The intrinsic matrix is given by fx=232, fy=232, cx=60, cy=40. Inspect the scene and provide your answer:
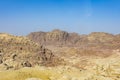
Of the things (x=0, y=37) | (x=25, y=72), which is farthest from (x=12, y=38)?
(x=25, y=72)

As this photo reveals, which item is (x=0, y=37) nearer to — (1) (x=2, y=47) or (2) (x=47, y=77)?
(1) (x=2, y=47)

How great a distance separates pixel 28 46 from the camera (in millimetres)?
170000

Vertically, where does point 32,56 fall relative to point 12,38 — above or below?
below

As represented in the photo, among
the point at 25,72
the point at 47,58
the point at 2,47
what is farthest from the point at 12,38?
the point at 25,72

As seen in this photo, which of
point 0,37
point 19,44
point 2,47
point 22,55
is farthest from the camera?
point 0,37

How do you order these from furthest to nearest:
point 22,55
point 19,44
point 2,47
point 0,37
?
point 0,37
point 19,44
point 2,47
point 22,55

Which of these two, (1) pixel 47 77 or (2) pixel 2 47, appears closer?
(1) pixel 47 77

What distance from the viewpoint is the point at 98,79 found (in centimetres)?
3938

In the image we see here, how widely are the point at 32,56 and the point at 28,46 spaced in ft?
56.6

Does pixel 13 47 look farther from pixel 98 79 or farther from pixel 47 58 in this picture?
pixel 98 79

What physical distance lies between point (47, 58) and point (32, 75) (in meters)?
128

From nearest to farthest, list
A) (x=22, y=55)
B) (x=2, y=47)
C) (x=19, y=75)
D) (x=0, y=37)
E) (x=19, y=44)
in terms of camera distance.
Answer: (x=19, y=75) → (x=22, y=55) → (x=2, y=47) → (x=19, y=44) → (x=0, y=37)

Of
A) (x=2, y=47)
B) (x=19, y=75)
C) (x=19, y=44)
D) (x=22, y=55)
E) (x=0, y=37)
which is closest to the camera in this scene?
A: (x=19, y=75)

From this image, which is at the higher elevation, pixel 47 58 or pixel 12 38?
pixel 12 38
